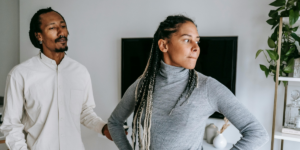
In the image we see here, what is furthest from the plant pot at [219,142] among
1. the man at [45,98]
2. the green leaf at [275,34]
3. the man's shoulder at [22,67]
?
the man's shoulder at [22,67]

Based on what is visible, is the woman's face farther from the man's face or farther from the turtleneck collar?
the man's face

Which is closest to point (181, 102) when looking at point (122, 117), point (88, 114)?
point (122, 117)

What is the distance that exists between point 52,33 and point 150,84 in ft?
2.62

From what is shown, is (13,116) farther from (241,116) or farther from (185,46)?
(241,116)

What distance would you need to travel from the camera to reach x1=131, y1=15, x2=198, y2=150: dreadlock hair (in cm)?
100

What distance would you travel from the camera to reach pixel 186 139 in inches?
36.6

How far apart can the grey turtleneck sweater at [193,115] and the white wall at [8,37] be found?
304 cm

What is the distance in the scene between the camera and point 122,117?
123 centimetres

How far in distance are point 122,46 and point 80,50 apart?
673mm

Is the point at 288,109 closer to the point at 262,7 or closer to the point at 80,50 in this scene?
the point at 262,7

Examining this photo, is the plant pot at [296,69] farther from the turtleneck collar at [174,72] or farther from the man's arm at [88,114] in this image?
the man's arm at [88,114]

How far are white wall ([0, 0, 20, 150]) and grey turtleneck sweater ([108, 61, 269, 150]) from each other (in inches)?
120

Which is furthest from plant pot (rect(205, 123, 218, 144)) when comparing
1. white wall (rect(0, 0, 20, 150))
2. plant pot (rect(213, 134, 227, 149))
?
white wall (rect(0, 0, 20, 150))

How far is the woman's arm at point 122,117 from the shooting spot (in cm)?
118
